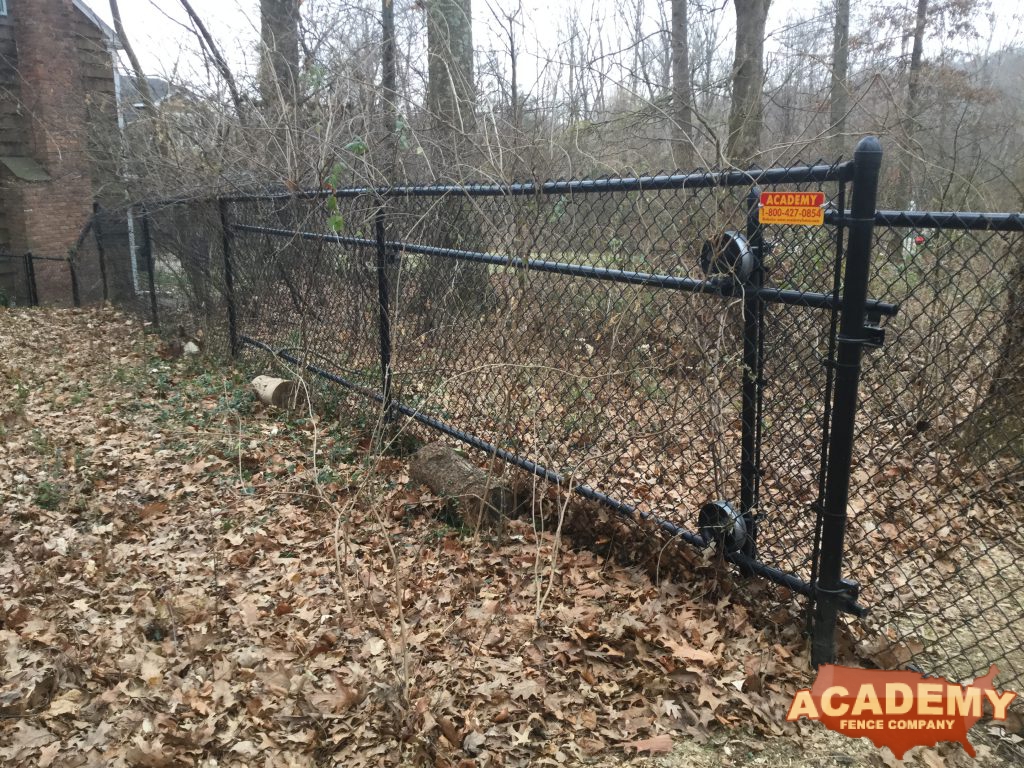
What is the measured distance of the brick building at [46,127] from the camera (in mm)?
15219

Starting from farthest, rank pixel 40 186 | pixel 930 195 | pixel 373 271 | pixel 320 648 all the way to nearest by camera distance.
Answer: pixel 40 186, pixel 930 195, pixel 373 271, pixel 320 648

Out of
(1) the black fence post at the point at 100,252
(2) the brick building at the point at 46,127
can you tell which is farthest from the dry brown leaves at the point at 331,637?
(2) the brick building at the point at 46,127

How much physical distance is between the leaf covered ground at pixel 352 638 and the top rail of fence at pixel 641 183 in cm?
151

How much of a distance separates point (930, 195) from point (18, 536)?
987 centimetres

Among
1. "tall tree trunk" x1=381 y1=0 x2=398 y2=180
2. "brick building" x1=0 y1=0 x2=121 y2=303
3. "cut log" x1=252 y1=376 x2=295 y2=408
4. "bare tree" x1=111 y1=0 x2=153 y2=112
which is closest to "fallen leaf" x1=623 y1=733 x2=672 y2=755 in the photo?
"cut log" x1=252 y1=376 x2=295 y2=408

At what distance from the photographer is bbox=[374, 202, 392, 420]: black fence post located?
5114mm

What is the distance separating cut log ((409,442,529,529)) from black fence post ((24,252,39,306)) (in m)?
13.9

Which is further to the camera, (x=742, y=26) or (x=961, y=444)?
(x=742, y=26)

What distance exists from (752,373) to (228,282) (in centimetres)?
656

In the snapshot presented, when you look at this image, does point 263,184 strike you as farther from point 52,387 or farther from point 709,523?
point 709,523

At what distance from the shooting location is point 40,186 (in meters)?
15.4

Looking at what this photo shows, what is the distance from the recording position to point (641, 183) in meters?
3.20

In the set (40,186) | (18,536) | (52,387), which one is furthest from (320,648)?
(40,186)

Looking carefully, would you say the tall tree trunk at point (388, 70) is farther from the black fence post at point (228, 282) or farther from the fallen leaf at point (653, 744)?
the fallen leaf at point (653, 744)
